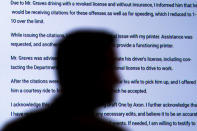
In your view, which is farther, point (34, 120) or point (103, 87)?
point (103, 87)

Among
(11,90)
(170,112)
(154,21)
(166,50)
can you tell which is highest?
(154,21)

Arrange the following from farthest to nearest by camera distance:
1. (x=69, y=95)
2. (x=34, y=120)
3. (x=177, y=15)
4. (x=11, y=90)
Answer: (x=177, y=15) → (x=11, y=90) → (x=69, y=95) → (x=34, y=120)

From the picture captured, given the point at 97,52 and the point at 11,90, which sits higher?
the point at 97,52

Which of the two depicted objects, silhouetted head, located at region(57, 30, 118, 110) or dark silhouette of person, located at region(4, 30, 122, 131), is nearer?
dark silhouette of person, located at region(4, 30, 122, 131)

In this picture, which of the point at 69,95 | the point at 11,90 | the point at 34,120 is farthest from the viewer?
the point at 11,90

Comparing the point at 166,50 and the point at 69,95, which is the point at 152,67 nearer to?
the point at 166,50

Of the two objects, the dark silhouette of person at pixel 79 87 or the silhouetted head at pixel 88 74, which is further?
the silhouetted head at pixel 88 74

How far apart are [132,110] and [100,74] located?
0.71m

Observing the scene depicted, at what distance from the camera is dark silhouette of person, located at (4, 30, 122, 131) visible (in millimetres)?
1481

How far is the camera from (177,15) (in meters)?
2.41

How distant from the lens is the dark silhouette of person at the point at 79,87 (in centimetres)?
148

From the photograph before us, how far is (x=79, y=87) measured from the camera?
1.66m

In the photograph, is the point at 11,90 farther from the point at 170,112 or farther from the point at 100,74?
the point at 170,112

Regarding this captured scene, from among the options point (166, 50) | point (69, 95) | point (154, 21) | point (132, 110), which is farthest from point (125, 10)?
point (69, 95)
